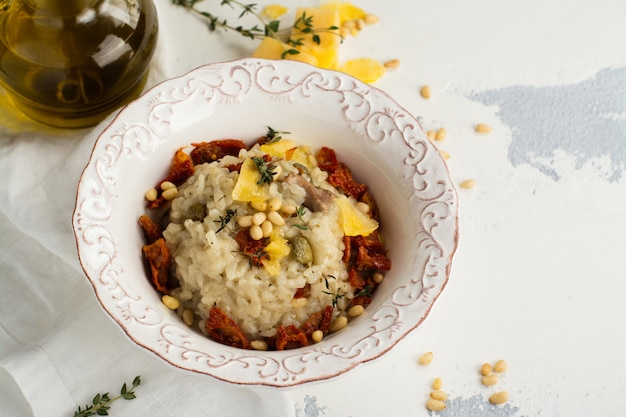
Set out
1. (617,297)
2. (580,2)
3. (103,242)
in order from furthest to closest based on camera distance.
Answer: (580,2), (617,297), (103,242)

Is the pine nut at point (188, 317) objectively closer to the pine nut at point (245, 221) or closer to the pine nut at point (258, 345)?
the pine nut at point (258, 345)

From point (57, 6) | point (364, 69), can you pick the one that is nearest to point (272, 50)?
point (364, 69)

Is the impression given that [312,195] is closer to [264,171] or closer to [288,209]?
[288,209]

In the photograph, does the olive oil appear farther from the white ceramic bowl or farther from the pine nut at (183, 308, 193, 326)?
the pine nut at (183, 308, 193, 326)

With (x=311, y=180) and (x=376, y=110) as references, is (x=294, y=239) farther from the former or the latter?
(x=376, y=110)

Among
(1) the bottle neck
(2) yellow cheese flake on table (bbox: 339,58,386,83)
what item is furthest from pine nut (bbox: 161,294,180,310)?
(2) yellow cheese flake on table (bbox: 339,58,386,83)

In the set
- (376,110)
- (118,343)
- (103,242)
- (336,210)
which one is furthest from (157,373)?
(376,110)
